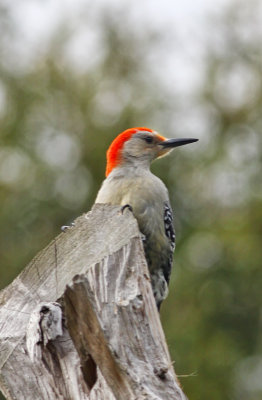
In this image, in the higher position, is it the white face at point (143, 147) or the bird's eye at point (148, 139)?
the bird's eye at point (148, 139)

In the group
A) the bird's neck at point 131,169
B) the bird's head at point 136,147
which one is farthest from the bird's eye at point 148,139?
the bird's neck at point 131,169

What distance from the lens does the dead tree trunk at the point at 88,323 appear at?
15.1 ft

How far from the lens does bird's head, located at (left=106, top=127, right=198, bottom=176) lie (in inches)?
296

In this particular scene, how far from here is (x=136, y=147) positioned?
764 cm

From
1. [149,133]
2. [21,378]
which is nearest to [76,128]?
[149,133]

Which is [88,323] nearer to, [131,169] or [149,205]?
[149,205]

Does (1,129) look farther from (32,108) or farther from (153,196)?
(153,196)

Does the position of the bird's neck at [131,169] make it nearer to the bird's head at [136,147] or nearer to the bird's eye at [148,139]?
the bird's head at [136,147]

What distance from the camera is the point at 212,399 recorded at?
53.3 ft

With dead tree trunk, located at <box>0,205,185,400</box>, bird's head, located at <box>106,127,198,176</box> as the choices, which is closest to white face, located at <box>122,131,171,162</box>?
bird's head, located at <box>106,127,198,176</box>

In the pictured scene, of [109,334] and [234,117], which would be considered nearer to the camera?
[109,334]

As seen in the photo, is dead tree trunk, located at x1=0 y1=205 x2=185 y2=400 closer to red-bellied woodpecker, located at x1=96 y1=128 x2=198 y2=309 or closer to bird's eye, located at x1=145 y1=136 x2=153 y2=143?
red-bellied woodpecker, located at x1=96 y1=128 x2=198 y2=309

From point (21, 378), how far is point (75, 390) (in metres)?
0.32

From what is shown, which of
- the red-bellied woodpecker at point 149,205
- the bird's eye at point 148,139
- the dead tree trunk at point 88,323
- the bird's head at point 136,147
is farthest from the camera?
the bird's eye at point 148,139
